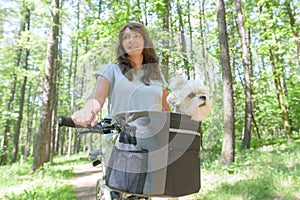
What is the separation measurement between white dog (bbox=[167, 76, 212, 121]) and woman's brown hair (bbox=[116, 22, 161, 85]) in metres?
0.29

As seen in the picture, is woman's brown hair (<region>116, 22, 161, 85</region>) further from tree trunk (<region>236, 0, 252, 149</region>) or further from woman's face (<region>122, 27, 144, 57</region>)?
tree trunk (<region>236, 0, 252, 149</region>)

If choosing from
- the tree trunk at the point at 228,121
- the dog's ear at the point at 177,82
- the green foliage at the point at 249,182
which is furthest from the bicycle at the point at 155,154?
the tree trunk at the point at 228,121

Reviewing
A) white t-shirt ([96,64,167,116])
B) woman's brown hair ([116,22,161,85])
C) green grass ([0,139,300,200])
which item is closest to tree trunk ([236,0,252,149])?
green grass ([0,139,300,200])

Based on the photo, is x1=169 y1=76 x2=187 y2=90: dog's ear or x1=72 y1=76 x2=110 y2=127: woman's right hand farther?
x1=169 y1=76 x2=187 y2=90: dog's ear

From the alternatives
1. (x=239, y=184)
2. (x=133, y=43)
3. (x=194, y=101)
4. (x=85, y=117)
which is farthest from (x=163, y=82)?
(x=239, y=184)

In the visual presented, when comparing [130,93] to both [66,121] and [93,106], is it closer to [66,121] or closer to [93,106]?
[93,106]

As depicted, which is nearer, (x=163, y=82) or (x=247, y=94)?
(x=163, y=82)

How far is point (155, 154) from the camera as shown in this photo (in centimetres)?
128

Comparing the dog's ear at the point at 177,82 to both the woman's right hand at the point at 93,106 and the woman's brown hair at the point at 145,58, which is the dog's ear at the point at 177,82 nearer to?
the woman's brown hair at the point at 145,58

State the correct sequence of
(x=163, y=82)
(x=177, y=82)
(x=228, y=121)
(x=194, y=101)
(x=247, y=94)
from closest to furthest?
1. (x=194, y=101)
2. (x=177, y=82)
3. (x=163, y=82)
4. (x=228, y=121)
5. (x=247, y=94)

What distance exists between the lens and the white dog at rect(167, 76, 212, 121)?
126 centimetres

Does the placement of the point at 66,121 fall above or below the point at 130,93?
below

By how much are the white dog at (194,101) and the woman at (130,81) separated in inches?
7.8

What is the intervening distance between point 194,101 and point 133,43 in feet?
2.03
